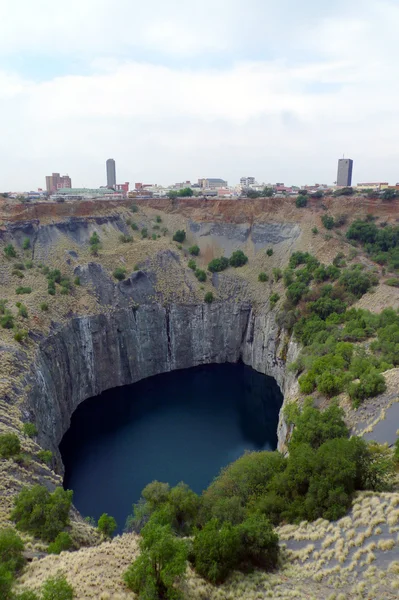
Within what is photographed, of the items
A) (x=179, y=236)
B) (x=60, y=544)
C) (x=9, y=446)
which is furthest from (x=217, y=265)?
(x=60, y=544)

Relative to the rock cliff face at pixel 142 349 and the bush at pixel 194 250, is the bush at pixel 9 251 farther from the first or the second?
the bush at pixel 194 250

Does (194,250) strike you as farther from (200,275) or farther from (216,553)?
(216,553)

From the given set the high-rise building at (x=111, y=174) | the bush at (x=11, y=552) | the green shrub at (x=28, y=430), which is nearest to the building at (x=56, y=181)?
the high-rise building at (x=111, y=174)

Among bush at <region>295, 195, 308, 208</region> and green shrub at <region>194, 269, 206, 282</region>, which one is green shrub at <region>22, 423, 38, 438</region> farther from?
bush at <region>295, 195, 308, 208</region>

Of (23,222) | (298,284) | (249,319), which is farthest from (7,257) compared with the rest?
(298,284)

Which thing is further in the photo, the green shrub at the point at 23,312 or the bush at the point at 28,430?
the green shrub at the point at 23,312

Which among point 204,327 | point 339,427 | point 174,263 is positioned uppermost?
point 174,263

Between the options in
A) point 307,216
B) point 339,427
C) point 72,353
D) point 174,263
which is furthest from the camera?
point 307,216

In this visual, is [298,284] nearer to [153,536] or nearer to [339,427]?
[339,427]
